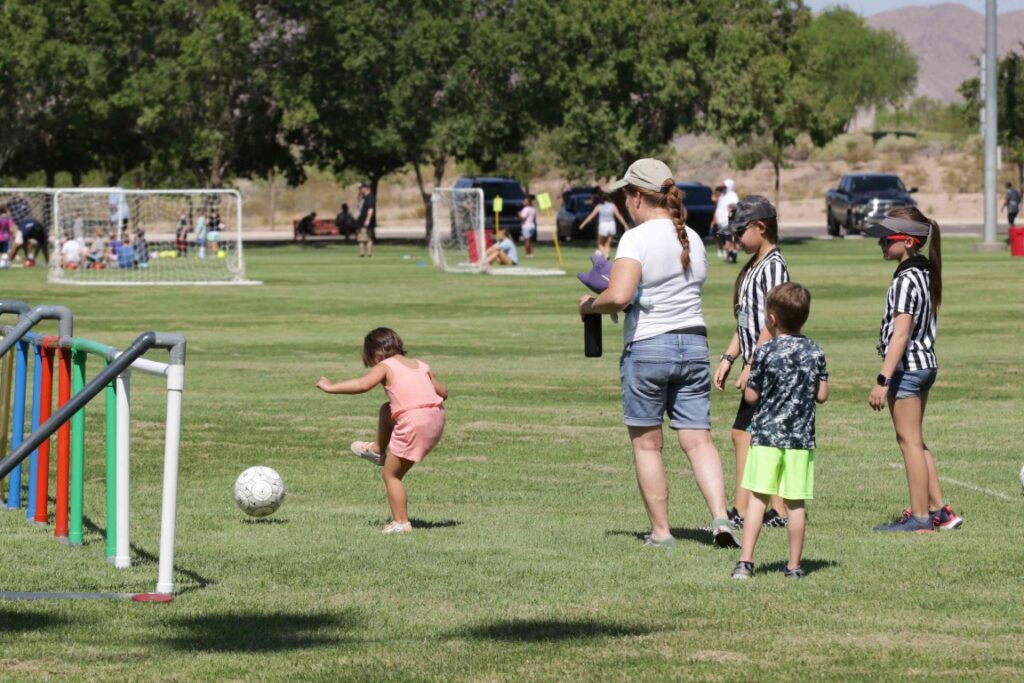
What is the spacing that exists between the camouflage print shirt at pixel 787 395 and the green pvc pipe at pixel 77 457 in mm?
3093

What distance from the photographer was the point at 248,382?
17.9 metres

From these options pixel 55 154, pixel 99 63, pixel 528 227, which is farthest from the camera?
pixel 55 154

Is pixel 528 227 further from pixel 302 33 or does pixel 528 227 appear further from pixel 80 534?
pixel 80 534

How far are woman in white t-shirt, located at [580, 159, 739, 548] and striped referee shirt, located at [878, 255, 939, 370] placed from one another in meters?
1.15

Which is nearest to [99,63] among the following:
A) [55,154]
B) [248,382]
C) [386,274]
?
[55,154]

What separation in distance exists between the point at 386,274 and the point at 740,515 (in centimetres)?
2956

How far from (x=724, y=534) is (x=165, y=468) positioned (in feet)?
9.04

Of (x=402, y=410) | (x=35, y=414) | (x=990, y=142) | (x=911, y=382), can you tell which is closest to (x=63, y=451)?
(x=35, y=414)

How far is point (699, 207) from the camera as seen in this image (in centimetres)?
5691

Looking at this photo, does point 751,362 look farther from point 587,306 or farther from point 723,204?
point 723,204

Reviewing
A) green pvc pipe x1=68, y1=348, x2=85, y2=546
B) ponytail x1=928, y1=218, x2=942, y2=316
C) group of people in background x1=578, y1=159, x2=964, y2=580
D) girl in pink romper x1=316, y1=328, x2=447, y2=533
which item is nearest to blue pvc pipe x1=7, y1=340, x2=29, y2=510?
green pvc pipe x1=68, y1=348, x2=85, y2=546

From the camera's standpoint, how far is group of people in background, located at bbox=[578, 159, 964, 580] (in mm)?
A: 8188

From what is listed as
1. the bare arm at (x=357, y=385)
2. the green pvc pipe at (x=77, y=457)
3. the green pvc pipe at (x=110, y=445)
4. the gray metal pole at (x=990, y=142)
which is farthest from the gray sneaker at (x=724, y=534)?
the gray metal pole at (x=990, y=142)

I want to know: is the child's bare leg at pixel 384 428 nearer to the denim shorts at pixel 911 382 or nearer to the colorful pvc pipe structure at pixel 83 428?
the colorful pvc pipe structure at pixel 83 428
